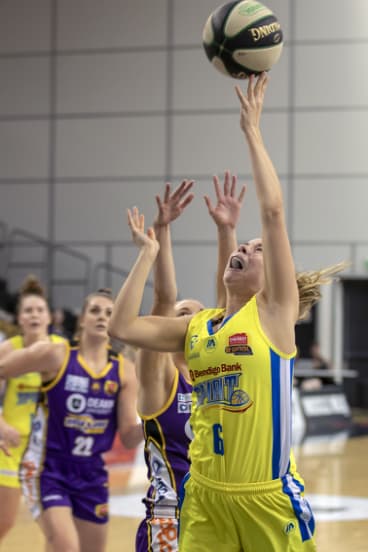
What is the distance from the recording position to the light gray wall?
63.1 ft

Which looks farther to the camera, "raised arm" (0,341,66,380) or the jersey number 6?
"raised arm" (0,341,66,380)

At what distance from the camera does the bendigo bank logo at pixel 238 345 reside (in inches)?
134

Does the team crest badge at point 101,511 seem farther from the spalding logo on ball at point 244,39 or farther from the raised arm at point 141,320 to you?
the spalding logo on ball at point 244,39

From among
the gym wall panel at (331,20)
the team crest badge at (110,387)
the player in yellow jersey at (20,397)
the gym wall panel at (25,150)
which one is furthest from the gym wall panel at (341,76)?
the team crest badge at (110,387)

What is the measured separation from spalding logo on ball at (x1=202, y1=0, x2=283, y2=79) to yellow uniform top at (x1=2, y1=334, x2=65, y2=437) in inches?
114

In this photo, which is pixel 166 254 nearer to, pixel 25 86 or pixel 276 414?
pixel 276 414

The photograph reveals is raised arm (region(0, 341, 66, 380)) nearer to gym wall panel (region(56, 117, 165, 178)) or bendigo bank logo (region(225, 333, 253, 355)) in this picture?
bendigo bank logo (region(225, 333, 253, 355))

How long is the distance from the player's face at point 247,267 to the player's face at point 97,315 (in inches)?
82.2

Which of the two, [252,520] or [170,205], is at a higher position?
[170,205]

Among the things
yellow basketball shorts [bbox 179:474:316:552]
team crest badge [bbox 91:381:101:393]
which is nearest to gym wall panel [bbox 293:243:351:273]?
team crest badge [bbox 91:381:101:393]

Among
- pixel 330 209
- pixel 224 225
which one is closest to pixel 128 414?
pixel 224 225

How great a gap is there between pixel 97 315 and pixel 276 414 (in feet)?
7.69

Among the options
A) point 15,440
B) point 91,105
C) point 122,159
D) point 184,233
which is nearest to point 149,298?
point 184,233

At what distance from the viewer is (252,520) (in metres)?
3.36
